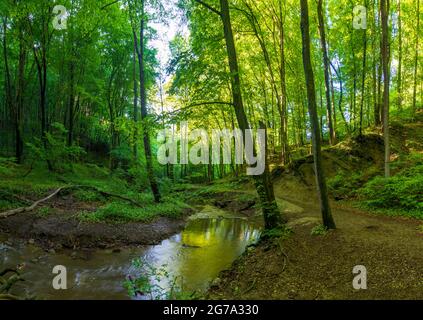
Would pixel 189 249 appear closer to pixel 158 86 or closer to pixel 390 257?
pixel 390 257

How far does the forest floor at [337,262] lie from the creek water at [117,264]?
0.98 metres

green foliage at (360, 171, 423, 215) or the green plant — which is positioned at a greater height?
green foliage at (360, 171, 423, 215)

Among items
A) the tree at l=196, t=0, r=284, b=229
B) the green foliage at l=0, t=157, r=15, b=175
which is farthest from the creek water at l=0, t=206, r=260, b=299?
A: the green foliage at l=0, t=157, r=15, b=175

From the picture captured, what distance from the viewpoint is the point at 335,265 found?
6.42 m

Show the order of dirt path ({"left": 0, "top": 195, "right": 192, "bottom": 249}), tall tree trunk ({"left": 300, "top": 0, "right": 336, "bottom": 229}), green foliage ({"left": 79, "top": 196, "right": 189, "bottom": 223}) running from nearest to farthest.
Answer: tall tree trunk ({"left": 300, "top": 0, "right": 336, "bottom": 229}) < dirt path ({"left": 0, "top": 195, "right": 192, "bottom": 249}) < green foliage ({"left": 79, "top": 196, "right": 189, "bottom": 223})

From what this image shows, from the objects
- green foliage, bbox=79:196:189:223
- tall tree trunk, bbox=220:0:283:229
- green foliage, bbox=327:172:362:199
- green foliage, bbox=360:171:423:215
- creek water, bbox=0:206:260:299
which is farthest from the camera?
green foliage, bbox=327:172:362:199

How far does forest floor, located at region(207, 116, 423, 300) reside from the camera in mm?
5426

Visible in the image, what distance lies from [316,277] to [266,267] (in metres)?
1.25

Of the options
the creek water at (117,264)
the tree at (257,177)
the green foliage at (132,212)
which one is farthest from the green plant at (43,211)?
the tree at (257,177)

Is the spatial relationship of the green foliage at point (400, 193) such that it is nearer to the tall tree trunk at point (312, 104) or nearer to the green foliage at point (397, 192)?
the green foliage at point (397, 192)

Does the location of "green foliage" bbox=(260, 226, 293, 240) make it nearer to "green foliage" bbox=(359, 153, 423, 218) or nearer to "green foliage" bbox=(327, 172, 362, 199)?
"green foliage" bbox=(359, 153, 423, 218)

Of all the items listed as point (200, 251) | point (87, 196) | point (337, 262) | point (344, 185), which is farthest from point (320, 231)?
point (87, 196)

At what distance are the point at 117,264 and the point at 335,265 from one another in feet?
18.0

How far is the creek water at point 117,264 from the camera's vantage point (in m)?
6.29
